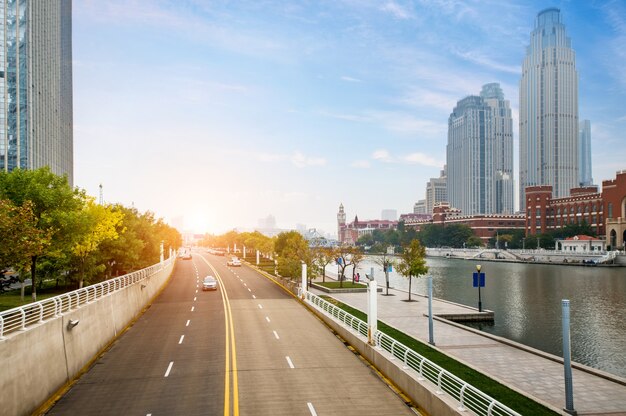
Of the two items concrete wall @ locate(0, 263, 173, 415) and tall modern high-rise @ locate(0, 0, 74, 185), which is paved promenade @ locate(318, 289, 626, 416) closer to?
concrete wall @ locate(0, 263, 173, 415)

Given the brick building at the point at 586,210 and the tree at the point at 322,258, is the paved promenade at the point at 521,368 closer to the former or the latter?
the tree at the point at 322,258

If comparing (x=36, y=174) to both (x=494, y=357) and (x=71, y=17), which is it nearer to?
(x=494, y=357)

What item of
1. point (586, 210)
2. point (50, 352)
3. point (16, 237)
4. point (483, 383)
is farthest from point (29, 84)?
point (586, 210)

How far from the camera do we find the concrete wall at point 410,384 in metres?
14.8

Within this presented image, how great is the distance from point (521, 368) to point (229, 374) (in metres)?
13.0

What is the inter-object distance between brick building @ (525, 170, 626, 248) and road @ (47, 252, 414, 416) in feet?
431

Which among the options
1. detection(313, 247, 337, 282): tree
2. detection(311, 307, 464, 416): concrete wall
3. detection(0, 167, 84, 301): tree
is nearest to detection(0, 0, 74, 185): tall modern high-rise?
detection(313, 247, 337, 282): tree

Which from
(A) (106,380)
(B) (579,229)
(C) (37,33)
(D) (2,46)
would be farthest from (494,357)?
(B) (579,229)

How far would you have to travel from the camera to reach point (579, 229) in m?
154

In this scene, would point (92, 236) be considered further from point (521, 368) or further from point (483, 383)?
point (521, 368)

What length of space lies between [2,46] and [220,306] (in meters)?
101

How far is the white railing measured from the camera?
13.6 meters

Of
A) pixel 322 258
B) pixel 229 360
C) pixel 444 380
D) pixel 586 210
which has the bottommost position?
pixel 229 360

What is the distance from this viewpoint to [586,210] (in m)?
164
